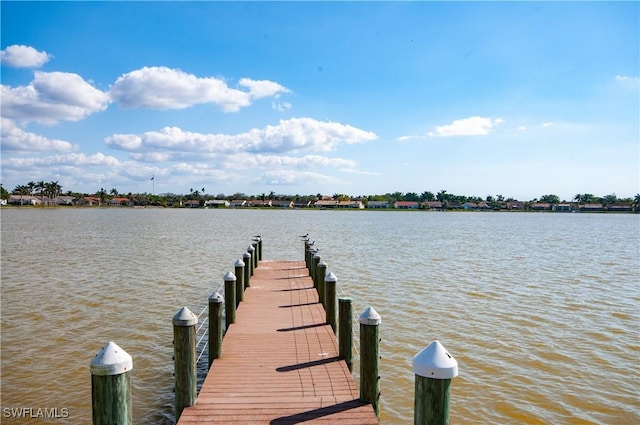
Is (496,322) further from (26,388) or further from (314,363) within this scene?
(26,388)

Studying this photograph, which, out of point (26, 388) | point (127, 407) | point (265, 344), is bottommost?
point (26, 388)

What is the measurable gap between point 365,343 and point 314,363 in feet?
6.43

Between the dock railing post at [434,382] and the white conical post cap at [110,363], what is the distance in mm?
2685

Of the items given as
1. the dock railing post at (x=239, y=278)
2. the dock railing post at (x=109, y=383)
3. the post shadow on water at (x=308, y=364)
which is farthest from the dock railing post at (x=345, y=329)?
the dock railing post at (x=239, y=278)

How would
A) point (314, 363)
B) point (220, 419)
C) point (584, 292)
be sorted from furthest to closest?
point (584, 292) → point (314, 363) → point (220, 419)

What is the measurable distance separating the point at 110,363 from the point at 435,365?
2.95 meters

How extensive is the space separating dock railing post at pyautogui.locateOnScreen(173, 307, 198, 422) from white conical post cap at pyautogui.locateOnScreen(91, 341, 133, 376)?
171cm

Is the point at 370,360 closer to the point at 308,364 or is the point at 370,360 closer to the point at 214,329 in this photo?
the point at 308,364

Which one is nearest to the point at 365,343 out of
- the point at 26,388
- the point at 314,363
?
the point at 314,363

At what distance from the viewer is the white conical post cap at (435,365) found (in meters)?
4.26

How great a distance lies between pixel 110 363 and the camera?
4.47 meters

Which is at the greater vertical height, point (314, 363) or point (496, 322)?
point (314, 363)

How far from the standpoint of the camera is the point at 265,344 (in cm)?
930

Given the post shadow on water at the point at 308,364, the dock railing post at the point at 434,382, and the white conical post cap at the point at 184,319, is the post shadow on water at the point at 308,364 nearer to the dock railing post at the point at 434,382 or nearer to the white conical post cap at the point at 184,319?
the white conical post cap at the point at 184,319
